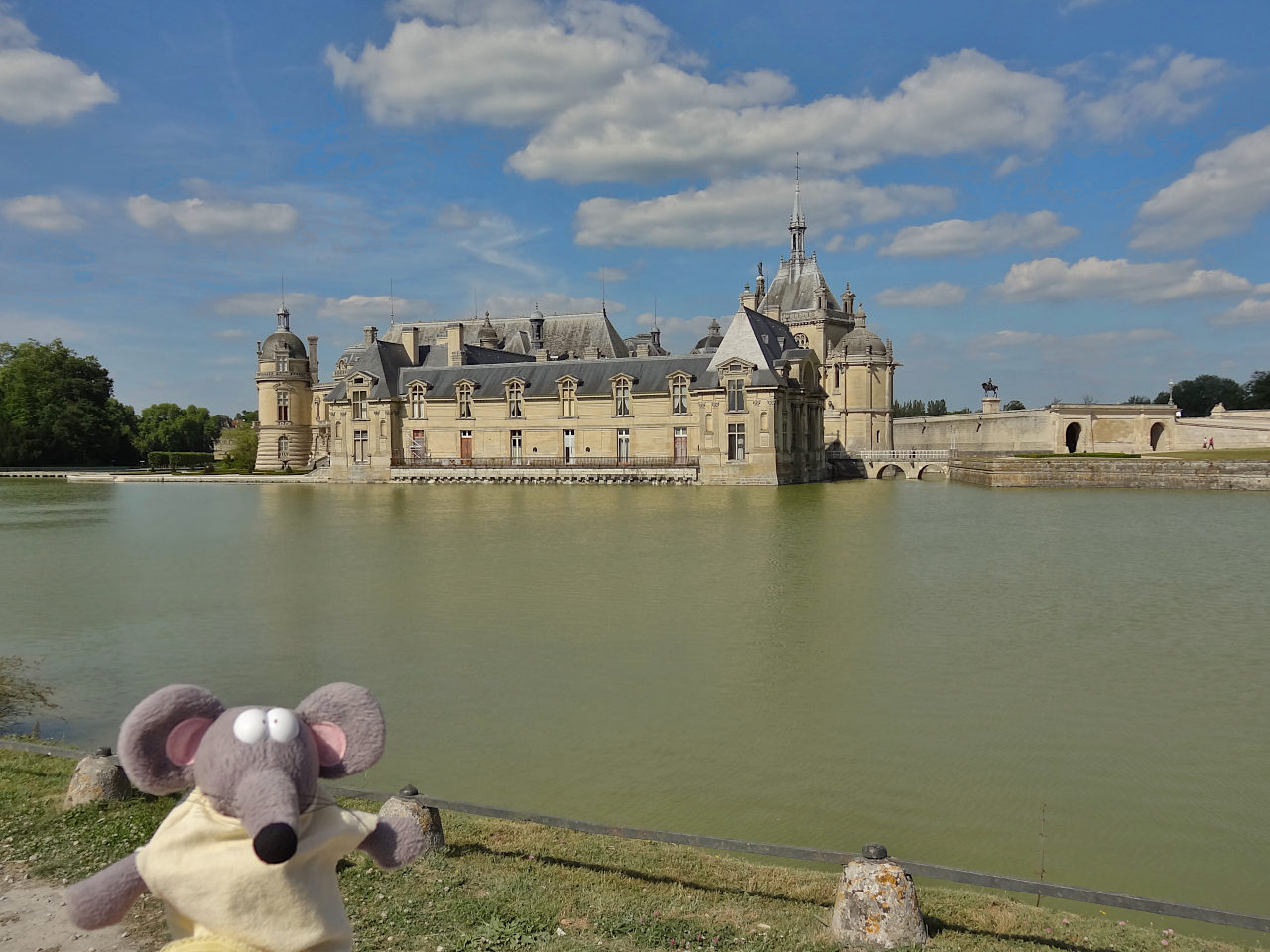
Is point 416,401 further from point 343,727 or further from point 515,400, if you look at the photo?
point 343,727

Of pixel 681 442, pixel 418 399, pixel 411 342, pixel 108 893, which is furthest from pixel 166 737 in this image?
pixel 411 342

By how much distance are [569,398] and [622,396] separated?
3.12 m

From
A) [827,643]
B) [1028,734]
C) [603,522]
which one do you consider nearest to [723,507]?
[603,522]

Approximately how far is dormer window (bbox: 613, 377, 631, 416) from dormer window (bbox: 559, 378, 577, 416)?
2.30 metres

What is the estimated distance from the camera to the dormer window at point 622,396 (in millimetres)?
47844

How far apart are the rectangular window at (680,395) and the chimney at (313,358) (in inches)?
1152

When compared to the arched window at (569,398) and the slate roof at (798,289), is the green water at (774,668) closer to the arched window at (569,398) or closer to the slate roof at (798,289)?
the arched window at (569,398)

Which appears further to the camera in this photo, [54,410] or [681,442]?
[54,410]

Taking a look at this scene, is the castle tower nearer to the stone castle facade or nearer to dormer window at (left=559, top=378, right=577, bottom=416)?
the stone castle facade

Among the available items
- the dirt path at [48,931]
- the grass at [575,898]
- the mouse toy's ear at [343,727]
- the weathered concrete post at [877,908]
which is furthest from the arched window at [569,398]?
the mouse toy's ear at [343,727]

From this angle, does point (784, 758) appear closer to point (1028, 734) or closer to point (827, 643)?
point (1028, 734)

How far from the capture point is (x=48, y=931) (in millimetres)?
4191

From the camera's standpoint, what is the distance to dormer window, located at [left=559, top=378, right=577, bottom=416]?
161 feet

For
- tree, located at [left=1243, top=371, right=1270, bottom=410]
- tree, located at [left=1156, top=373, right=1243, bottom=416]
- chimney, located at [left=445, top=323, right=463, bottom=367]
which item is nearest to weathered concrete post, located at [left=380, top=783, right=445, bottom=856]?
chimney, located at [left=445, top=323, right=463, bottom=367]
